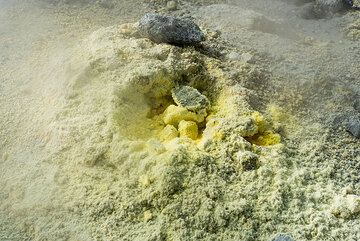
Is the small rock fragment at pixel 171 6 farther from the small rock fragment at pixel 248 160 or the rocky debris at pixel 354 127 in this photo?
the small rock fragment at pixel 248 160

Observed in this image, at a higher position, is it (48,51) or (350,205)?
(48,51)

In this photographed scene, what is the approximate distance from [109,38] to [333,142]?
1458 millimetres

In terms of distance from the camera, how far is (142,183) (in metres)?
1.91

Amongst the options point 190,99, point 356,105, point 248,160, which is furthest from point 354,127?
→ point 190,99

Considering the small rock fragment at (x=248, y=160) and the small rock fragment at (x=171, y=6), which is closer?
the small rock fragment at (x=248, y=160)

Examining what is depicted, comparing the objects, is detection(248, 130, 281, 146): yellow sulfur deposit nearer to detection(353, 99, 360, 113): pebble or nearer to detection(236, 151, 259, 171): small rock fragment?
detection(236, 151, 259, 171): small rock fragment

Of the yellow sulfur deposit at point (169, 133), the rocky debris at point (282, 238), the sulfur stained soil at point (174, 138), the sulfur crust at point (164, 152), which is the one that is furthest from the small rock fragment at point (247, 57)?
the rocky debris at point (282, 238)

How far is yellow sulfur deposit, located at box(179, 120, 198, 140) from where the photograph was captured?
6.95ft

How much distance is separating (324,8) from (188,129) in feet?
6.99

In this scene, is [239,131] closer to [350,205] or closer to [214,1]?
[350,205]

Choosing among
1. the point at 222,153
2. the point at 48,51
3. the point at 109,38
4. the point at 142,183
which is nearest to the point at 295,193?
the point at 222,153

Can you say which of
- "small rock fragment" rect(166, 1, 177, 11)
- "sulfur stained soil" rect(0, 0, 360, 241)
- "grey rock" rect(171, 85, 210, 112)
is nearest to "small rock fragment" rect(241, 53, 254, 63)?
"sulfur stained soil" rect(0, 0, 360, 241)

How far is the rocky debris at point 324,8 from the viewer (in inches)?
141

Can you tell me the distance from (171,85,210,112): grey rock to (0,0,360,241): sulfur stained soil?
0.14 ft
